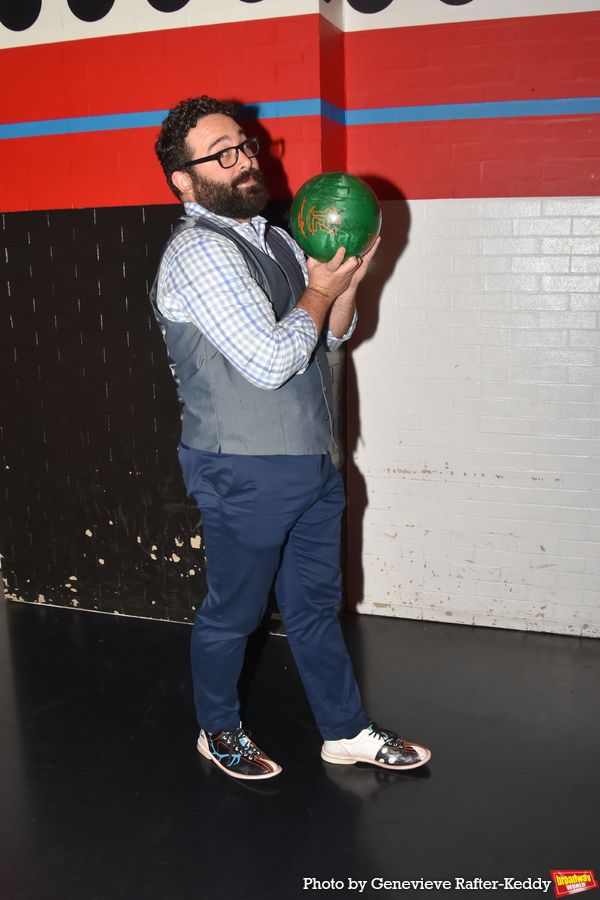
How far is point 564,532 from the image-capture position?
9.69ft

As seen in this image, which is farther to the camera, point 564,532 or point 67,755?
point 564,532

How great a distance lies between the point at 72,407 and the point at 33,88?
130 cm

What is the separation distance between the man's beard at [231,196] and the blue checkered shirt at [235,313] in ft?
0.47

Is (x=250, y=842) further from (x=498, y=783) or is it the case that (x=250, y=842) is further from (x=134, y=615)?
(x=134, y=615)

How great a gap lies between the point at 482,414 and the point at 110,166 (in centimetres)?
179

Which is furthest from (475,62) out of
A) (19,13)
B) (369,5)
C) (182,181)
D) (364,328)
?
(19,13)

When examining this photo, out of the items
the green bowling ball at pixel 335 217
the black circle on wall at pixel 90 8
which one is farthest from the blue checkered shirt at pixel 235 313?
the black circle on wall at pixel 90 8

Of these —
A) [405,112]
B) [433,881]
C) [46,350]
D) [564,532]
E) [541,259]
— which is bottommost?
[433,881]

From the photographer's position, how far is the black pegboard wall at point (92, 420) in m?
2.99

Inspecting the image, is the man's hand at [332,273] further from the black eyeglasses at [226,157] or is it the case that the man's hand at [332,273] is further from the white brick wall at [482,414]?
A: the white brick wall at [482,414]

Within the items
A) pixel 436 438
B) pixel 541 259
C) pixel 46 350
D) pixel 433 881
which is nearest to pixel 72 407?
pixel 46 350

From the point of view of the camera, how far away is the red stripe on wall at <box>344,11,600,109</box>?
104 inches

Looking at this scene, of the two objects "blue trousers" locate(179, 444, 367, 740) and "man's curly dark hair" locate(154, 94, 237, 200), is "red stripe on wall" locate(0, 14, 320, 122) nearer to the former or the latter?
"man's curly dark hair" locate(154, 94, 237, 200)

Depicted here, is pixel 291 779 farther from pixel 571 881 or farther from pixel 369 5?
pixel 369 5
